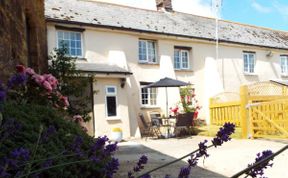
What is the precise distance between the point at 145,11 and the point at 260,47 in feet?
27.1

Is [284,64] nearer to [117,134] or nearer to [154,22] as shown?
[154,22]

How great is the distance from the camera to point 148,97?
61.7 ft

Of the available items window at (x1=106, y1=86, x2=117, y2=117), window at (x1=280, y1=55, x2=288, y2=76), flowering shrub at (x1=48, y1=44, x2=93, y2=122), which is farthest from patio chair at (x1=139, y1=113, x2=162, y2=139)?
window at (x1=280, y1=55, x2=288, y2=76)

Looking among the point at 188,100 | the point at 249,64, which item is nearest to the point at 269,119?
the point at 188,100

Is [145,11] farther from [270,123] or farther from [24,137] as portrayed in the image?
[24,137]

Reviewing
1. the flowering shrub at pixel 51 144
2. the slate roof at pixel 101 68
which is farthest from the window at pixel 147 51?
the flowering shrub at pixel 51 144

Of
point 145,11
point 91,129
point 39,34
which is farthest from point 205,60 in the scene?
point 39,34

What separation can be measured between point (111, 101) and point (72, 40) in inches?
138

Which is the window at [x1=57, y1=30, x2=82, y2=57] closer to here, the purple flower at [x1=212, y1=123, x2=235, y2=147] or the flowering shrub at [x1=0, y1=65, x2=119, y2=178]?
the flowering shrub at [x1=0, y1=65, x2=119, y2=178]

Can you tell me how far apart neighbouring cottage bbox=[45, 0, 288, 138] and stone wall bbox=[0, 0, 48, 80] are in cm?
551

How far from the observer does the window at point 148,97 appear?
18.7 m

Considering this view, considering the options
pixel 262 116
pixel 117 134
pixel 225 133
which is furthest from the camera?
pixel 117 134

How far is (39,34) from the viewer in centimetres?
1000

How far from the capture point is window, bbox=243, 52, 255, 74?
2389 cm
